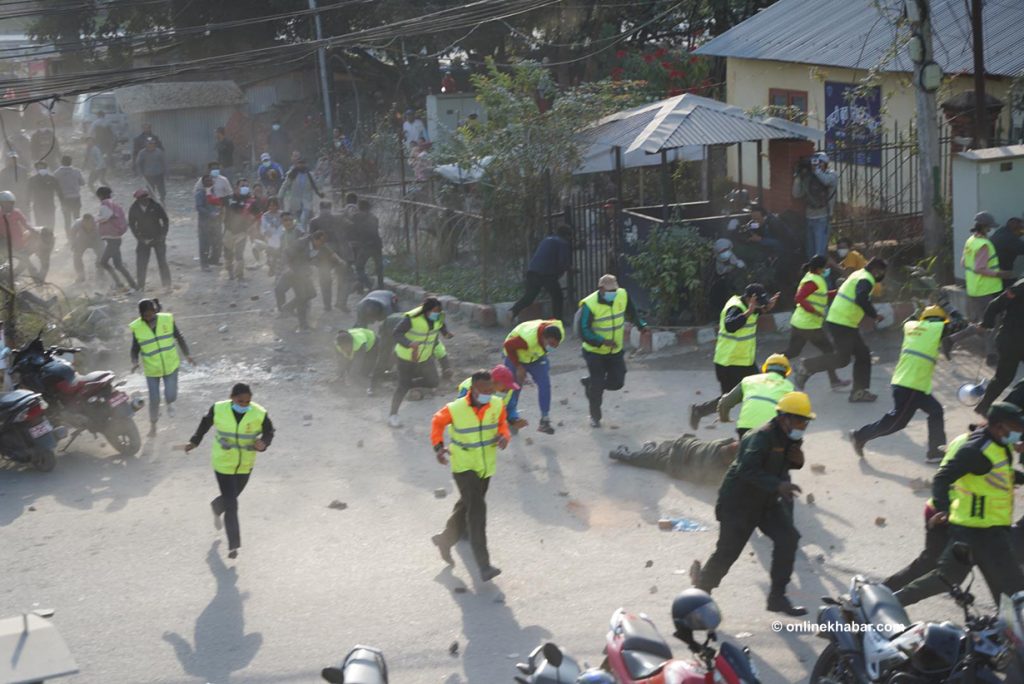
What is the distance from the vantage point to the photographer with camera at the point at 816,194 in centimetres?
1533

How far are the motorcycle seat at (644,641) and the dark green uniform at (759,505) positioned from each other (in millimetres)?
1614

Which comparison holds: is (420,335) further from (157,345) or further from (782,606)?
(782,606)

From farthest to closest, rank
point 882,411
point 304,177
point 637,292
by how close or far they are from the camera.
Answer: point 304,177, point 637,292, point 882,411

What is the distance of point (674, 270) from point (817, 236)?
2054mm

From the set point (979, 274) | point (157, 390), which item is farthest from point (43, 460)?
point (979, 274)

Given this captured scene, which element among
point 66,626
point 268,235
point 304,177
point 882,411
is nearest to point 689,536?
point 882,411

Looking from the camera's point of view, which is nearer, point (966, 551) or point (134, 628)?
point (966, 551)

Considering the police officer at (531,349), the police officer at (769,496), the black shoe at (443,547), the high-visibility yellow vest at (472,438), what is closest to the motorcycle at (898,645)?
the police officer at (769,496)

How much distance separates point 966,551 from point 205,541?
18.4 feet

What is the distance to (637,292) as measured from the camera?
15547 millimetres

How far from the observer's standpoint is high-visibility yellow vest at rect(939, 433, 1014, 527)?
21.9ft

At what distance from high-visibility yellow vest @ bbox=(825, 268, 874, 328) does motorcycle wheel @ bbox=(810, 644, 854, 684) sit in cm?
587

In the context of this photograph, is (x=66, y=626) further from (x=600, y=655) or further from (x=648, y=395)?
(x=648, y=395)

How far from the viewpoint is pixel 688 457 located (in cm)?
1005
